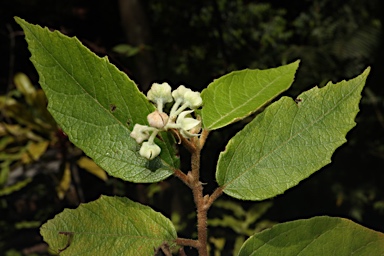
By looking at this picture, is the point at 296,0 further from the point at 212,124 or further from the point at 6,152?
the point at 212,124

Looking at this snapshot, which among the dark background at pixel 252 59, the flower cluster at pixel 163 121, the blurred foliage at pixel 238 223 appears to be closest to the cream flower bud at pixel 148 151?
the flower cluster at pixel 163 121

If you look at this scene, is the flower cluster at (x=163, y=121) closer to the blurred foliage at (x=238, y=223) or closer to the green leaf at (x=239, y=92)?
the green leaf at (x=239, y=92)

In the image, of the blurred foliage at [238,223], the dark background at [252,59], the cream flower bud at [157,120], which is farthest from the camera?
the dark background at [252,59]

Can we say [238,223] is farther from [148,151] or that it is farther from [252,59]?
[148,151]

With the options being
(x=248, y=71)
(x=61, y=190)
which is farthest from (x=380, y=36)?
(x=248, y=71)

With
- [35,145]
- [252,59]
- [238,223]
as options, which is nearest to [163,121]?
[238,223]
